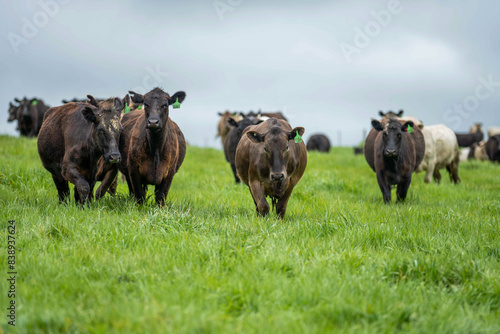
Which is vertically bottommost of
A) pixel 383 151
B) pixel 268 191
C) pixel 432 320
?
pixel 432 320

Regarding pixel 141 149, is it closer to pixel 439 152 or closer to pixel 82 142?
pixel 82 142

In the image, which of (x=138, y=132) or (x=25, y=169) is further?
(x=25, y=169)

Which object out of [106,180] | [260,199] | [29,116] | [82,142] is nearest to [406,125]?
[260,199]

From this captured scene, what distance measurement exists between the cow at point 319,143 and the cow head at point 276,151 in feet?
83.5

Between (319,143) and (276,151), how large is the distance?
26227 millimetres

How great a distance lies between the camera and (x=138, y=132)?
7723mm

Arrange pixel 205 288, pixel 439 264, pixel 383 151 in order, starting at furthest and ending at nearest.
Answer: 1. pixel 383 151
2. pixel 439 264
3. pixel 205 288

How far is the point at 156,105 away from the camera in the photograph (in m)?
7.43

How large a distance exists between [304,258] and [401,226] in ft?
7.16

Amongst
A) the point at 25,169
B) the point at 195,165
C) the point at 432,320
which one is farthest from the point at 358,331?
the point at 195,165

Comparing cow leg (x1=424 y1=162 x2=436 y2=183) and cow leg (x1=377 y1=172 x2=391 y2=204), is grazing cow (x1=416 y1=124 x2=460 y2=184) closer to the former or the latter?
cow leg (x1=424 y1=162 x2=436 y2=183)

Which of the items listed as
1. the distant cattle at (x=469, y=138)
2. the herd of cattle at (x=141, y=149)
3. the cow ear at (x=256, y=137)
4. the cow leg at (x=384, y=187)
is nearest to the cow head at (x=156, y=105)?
the herd of cattle at (x=141, y=149)

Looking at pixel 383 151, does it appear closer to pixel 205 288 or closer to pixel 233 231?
pixel 233 231

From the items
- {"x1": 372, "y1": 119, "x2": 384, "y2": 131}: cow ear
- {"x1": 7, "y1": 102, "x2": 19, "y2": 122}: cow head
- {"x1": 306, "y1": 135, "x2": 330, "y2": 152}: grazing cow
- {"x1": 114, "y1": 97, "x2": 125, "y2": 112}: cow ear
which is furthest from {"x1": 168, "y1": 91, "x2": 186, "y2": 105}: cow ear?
{"x1": 306, "y1": 135, "x2": 330, "y2": 152}: grazing cow
